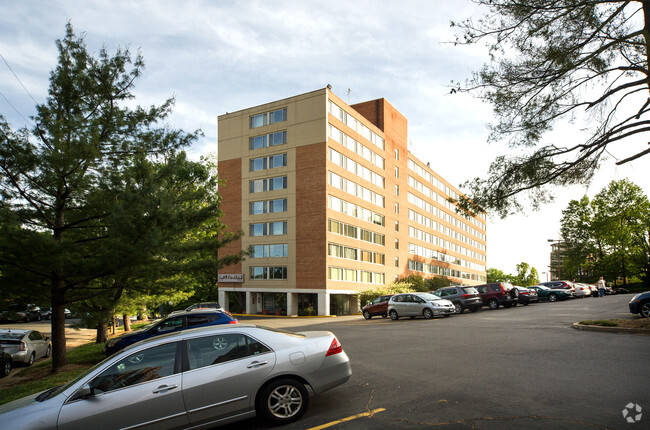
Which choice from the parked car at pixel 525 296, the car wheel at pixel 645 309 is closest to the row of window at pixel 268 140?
the parked car at pixel 525 296

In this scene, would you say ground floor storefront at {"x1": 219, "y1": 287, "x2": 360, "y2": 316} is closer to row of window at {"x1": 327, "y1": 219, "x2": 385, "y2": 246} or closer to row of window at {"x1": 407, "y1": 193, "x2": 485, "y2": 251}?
row of window at {"x1": 327, "y1": 219, "x2": 385, "y2": 246}

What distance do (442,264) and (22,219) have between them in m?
77.2

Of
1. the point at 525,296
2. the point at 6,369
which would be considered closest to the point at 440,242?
the point at 525,296

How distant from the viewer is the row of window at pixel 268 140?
4864cm

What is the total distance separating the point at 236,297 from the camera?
50.9 m

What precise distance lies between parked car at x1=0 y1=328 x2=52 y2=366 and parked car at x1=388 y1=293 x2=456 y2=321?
18.1 m

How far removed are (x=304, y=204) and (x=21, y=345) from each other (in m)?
29.9

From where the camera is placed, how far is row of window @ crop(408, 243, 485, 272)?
69.8m

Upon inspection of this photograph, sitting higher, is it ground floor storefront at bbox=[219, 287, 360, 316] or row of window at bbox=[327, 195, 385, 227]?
row of window at bbox=[327, 195, 385, 227]

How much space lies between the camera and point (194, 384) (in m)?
5.70

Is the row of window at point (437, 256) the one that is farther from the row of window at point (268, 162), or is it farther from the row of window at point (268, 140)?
the row of window at point (268, 140)

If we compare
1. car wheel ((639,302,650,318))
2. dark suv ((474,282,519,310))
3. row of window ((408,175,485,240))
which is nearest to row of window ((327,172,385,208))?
row of window ((408,175,485,240))

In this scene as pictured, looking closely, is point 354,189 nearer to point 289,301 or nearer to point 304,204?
point 304,204

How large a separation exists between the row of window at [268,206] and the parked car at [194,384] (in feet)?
135
